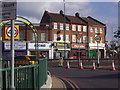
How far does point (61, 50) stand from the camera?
48.0m

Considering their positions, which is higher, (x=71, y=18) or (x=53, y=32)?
(x=71, y=18)

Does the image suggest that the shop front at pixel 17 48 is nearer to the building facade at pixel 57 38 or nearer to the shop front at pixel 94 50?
the building facade at pixel 57 38

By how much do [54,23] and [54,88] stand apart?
124ft

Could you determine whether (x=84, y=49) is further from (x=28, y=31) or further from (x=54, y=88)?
(x=54, y=88)

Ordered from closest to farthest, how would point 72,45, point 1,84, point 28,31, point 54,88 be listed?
1. point 1,84
2. point 54,88
3. point 28,31
4. point 72,45

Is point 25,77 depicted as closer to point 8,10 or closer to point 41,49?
point 8,10

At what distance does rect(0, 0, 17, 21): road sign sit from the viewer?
539 centimetres

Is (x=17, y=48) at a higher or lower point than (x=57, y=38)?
lower

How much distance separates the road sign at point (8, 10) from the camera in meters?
5.39

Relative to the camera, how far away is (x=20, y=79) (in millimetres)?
6707

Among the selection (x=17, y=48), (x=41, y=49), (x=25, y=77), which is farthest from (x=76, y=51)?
(x=25, y=77)

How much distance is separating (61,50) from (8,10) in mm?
42662

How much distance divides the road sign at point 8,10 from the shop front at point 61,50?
131 ft

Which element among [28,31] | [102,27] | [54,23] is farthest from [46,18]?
[102,27]
